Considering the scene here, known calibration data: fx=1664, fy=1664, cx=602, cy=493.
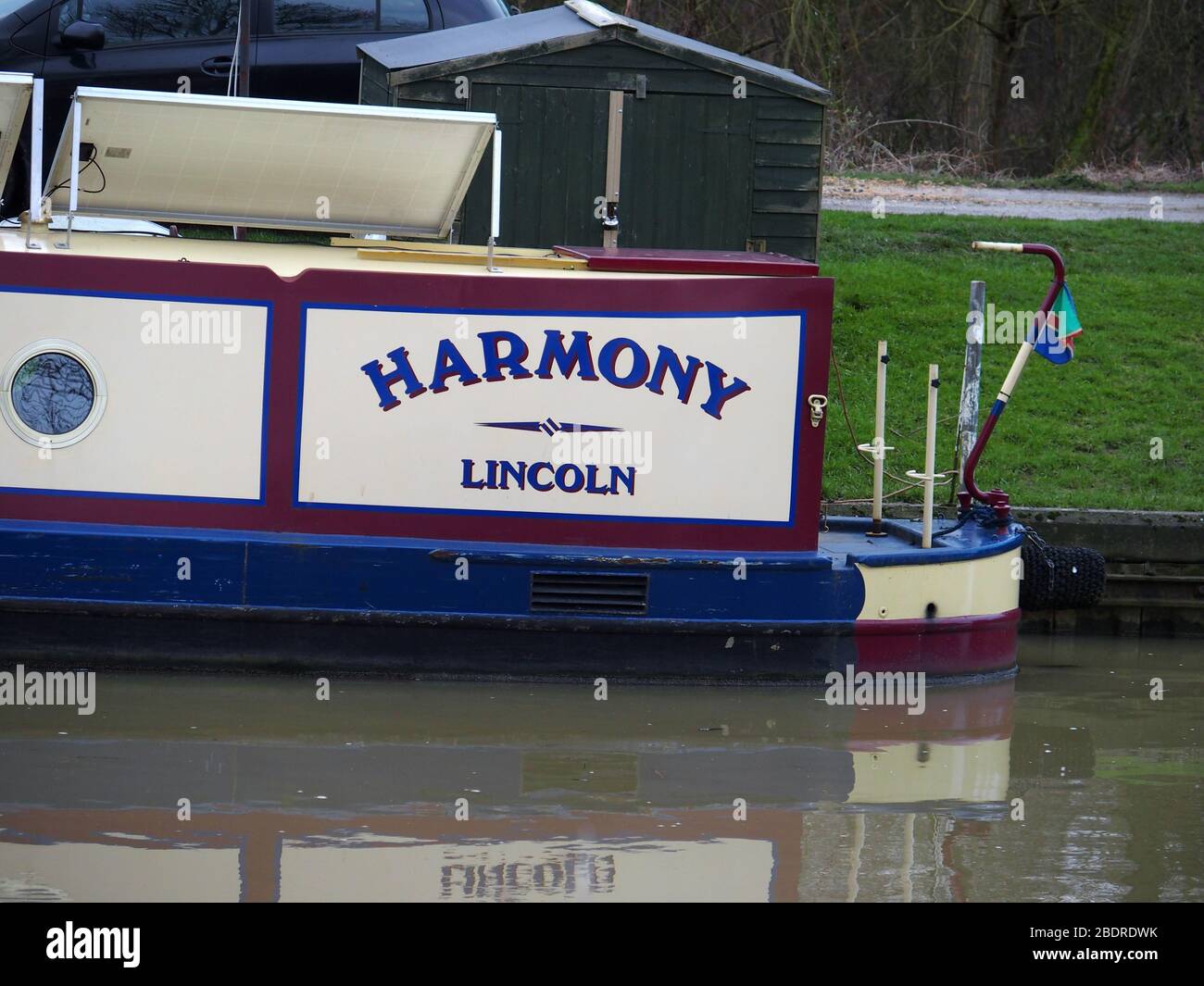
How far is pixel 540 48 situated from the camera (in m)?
9.84

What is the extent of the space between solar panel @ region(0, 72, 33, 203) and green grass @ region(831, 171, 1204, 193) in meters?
11.8

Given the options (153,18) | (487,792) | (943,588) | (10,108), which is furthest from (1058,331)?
(153,18)

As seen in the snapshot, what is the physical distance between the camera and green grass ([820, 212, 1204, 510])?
9969 millimetres

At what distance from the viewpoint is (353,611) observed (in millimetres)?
7266

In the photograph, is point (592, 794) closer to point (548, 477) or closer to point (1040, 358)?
point (548, 477)

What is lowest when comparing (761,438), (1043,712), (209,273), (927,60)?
(1043,712)

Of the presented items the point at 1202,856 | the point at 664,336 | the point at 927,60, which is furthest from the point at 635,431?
the point at 927,60

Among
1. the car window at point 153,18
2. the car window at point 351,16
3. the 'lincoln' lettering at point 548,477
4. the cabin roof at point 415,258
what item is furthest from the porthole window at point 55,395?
the car window at point 351,16

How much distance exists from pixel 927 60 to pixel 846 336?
42.3 feet

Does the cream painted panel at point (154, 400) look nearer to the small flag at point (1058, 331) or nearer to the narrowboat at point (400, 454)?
the narrowboat at point (400, 454)

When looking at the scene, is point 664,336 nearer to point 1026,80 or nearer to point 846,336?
point 846,336

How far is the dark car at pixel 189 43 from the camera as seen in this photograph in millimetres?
10289

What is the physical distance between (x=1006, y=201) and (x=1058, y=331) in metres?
8.92

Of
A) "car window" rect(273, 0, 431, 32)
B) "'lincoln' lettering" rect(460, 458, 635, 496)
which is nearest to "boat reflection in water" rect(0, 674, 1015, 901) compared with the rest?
"'lincoln' lettering" rect(460, 458, 635, 496)
